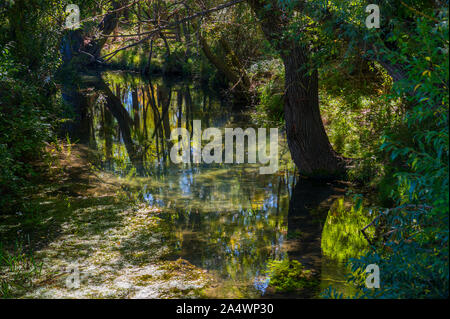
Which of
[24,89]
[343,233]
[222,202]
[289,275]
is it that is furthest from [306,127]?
[24,89]

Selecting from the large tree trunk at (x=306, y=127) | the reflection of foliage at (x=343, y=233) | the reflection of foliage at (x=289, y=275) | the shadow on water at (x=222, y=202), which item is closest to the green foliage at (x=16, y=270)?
the shadow on water at (x=222, y=202)

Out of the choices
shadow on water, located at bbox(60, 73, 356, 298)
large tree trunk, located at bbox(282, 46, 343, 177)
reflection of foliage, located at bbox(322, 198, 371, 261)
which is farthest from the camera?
large tree trunk, located at bbox(282, 46, 343, 177)

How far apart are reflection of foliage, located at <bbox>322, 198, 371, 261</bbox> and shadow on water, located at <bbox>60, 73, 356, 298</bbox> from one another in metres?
0.14

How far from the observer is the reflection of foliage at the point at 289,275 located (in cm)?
508

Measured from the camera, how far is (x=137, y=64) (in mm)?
27578

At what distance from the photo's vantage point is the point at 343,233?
6648mm

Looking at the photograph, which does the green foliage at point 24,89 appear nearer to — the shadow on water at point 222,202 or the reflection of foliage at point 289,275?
the shadow on water at point 222,202

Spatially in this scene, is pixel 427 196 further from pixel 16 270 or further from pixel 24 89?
pixel 24 89

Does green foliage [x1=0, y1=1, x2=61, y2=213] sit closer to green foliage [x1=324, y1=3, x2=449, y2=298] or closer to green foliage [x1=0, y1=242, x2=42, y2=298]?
green foliage [x1=0, y1=242, x2=42, y2=298]

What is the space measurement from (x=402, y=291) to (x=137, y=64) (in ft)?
85.1

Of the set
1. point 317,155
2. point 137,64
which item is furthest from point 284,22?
point 137,64

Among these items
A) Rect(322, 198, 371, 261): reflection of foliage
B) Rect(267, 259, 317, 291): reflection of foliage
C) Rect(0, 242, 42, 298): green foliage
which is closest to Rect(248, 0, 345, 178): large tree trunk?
Rect(322, 198, 371, 261): reflection of foliage

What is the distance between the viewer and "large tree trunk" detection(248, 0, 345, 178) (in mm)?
8320
